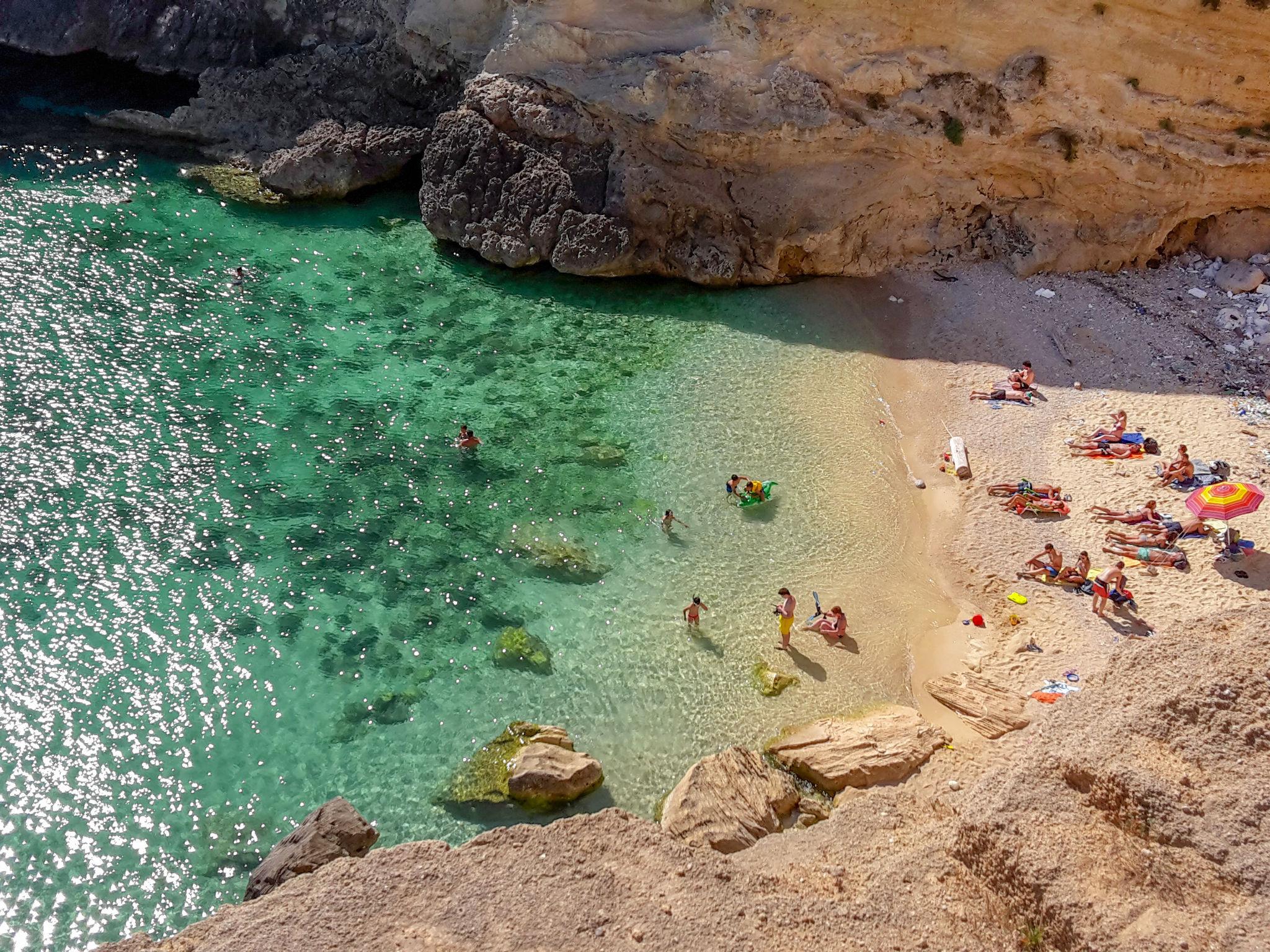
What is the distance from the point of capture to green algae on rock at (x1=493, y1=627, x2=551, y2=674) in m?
14.1

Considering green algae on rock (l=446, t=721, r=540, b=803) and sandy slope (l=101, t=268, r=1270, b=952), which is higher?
sandy slope (l=101, t=268, r=1270, b=952)

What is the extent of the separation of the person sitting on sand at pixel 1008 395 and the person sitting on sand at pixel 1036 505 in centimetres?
326

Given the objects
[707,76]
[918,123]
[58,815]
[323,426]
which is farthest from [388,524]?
[918,123]

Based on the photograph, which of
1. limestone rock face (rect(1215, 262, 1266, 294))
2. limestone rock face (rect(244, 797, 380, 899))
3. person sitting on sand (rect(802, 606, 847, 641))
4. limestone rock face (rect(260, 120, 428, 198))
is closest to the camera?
limestone rock face (rect(244, 797, 380, 899))

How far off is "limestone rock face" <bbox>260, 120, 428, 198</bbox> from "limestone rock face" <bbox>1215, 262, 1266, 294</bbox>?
21.6 meters

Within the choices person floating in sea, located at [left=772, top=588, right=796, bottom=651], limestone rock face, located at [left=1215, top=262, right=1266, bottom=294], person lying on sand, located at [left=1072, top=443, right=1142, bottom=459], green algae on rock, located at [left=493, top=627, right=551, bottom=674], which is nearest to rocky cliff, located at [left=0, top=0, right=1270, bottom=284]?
limestone rock face, located at [left=1215, top=262, right=1266, bottom=294]

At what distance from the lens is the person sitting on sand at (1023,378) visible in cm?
1993

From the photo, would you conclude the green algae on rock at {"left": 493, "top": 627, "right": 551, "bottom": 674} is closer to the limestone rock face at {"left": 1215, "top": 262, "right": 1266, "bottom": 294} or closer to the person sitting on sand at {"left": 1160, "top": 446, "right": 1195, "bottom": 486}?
the person sitting on sand at {"left": 1160, "top": 446, "right": 1195, "bottom": 486}

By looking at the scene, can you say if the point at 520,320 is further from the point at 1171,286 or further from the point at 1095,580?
the point at 1171,286

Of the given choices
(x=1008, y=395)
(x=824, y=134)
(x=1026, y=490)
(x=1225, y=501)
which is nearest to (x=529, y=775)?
(x=1026, y=490)

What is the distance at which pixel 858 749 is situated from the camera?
12.8 meters

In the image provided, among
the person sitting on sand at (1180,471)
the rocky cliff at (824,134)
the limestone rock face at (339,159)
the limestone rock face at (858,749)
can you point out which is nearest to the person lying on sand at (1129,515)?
the person sitting on sand at (1180,471)

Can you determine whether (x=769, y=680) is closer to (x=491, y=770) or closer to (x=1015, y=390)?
(x=491, y=770)

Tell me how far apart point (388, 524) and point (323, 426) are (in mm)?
3252
